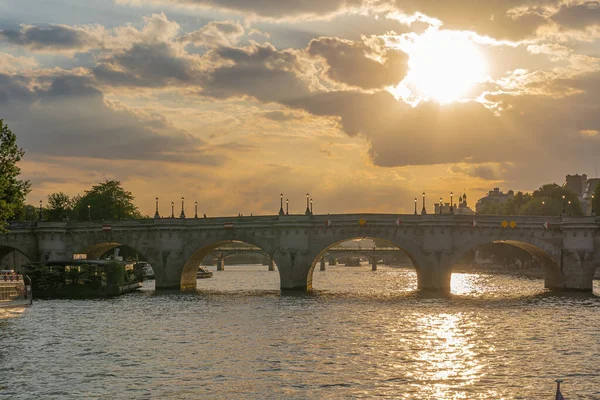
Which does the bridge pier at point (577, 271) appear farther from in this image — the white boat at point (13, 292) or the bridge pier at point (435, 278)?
the white boat at point (13, 292)

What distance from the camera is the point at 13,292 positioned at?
268 ft

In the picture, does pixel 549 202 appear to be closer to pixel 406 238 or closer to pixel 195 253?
pixel 406 238

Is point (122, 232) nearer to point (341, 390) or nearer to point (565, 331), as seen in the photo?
point (565, 331)

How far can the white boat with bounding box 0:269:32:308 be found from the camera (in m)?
79.4

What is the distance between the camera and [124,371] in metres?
49.1

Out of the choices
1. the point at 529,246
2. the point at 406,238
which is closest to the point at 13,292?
the point at 406,238

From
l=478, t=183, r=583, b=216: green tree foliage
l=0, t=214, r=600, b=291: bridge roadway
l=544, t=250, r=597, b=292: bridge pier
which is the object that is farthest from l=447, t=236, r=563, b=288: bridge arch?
l=478, t=183, r=583, b=216: green tree foliage

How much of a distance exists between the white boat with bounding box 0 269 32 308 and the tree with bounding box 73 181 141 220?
7913cm

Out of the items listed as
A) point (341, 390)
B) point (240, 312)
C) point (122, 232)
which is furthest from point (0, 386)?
point (122, 232)

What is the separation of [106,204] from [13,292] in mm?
89116

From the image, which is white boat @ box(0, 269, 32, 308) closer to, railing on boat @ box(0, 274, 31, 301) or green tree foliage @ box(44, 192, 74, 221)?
railing on boat @ box(0, 274, 31, 301)

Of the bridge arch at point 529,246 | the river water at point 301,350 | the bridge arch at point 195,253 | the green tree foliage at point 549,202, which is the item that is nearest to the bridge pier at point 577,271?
the bridge arch at point 529,246

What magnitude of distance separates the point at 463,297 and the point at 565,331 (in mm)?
34302

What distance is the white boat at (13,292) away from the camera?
79.4 m
